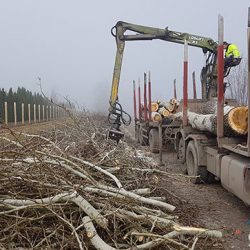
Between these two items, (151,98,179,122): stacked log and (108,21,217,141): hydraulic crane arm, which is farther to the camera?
(151,98,179,122): stacked log

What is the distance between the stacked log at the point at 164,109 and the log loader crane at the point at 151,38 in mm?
2043

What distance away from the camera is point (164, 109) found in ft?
51.5

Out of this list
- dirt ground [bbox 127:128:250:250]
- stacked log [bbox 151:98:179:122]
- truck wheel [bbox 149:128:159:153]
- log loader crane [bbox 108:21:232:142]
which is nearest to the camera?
dirt ground [bbox 127:128:250:250]

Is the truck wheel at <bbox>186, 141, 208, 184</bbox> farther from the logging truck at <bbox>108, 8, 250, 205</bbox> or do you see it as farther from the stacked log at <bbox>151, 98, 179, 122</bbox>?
the stacked log at <bbox>151, 98, 179, 122</bbox>

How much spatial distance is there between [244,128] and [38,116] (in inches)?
1444

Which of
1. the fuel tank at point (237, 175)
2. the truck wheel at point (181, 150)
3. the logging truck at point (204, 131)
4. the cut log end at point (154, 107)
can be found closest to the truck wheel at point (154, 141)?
the logging truck at point (204, 131)

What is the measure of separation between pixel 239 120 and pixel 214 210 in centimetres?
144

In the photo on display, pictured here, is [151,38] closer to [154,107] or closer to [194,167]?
[154,107]

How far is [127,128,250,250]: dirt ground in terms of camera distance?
16.5 ft

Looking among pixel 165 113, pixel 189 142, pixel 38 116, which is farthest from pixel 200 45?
pixel 38 116

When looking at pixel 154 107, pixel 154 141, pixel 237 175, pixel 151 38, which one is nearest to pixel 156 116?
pixel 154 107

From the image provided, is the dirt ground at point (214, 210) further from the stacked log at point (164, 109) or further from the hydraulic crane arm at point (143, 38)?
the stacked log at point (164, 109)

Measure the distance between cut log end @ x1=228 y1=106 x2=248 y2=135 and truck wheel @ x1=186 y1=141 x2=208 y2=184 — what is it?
4.69 ft

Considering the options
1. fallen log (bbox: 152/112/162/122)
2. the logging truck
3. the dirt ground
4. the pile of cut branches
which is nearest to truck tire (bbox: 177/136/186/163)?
the logging truck
